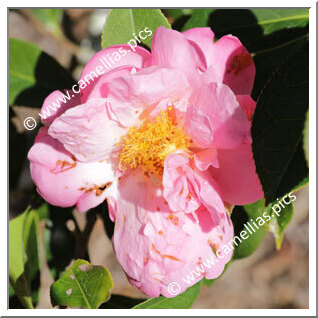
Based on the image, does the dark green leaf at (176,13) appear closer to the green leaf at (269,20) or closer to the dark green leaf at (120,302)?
the green leaf at (269,20)

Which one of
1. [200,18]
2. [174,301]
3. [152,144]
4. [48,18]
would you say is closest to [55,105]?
[152,144]

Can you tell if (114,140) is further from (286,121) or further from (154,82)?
(286,121)

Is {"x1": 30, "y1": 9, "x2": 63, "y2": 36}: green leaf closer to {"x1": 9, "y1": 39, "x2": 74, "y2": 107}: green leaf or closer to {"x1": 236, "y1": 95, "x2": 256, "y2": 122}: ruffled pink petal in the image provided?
{"x1": 9, "y1": 39, "x2": 74, "y2": 107}: green leaf

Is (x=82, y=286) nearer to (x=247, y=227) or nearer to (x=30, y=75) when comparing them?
(x=247, y=227)

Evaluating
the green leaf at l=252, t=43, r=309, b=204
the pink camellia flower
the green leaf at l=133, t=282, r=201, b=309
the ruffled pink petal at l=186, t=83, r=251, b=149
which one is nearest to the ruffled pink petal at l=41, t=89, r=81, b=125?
the pink camellia flower

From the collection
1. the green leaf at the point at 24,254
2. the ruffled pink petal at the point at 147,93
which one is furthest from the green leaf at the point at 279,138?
the green leaf at the point at 24,254
